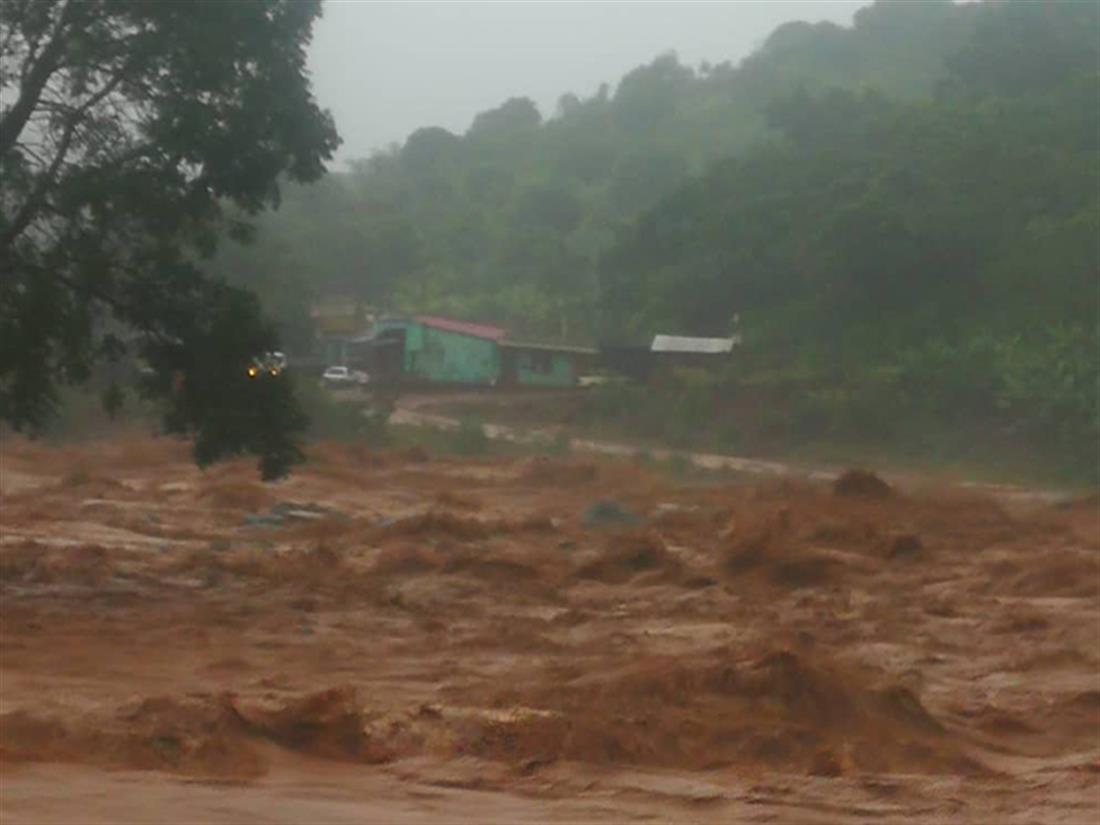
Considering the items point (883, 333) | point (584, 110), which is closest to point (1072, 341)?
point (883, 333)

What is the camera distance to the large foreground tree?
702 inches

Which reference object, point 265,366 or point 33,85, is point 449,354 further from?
point 33,85

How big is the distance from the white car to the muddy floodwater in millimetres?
20435

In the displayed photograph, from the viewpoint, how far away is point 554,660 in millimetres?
15742

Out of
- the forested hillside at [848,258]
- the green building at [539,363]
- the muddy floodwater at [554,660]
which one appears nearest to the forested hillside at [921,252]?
the forested hillside at [848,258]

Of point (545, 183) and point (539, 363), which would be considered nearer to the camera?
point (539, 363)

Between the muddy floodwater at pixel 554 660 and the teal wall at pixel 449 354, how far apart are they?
23865mm

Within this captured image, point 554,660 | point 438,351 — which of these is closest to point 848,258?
point 438,351

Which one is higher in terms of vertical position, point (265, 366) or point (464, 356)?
point (464, 356)

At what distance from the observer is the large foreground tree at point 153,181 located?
702 inches

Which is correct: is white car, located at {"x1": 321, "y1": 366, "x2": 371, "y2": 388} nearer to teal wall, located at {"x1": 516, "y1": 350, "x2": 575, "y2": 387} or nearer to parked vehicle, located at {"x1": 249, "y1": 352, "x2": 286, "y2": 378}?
teal wall, located at {"x1": 516, "y1": 350, "x2": 575, "y2": 387}

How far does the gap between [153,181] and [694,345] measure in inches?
1357

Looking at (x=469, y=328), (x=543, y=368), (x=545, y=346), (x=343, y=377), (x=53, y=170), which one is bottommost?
(x=343, y=377)

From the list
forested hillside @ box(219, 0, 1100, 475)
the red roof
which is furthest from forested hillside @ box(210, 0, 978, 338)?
the red roof
